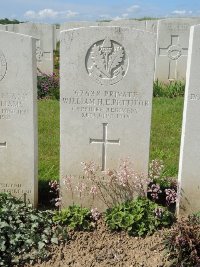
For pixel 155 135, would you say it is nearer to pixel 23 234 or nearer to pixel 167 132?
pixel 167 132

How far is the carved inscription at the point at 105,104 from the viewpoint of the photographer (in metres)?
4.38

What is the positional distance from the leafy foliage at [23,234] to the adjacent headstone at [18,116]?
0.34m

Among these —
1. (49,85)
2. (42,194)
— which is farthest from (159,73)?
(42,194)

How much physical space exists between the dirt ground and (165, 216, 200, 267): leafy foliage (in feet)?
0.56

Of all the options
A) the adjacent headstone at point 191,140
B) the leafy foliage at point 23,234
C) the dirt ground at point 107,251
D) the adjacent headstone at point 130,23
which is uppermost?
the adjacent headstone at point 130,23

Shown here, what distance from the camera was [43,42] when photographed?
12.1 meters

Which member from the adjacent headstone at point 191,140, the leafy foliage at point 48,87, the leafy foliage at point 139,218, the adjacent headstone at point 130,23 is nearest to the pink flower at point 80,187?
the leafy foliage at point 139,218

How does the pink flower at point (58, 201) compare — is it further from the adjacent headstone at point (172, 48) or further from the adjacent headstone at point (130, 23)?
the adjacent headstone at point (130, 23)

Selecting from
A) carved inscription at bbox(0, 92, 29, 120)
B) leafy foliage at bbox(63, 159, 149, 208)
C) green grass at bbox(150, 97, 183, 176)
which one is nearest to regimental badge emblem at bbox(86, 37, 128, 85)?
carved inscription at bbox(0, 92, 29, 120)

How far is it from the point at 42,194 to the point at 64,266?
1472 mm

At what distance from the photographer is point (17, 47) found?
428cm

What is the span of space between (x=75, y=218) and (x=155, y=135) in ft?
11.8

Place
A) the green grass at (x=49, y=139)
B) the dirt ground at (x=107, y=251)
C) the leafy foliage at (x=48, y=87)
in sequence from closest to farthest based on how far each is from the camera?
1. the dirt ground at (x=107, y=251)
2. the green grass at (x=49, y=139)
3. the leafy foliage at (x=48, y=87)

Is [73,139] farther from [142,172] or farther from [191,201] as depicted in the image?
[191,201]
